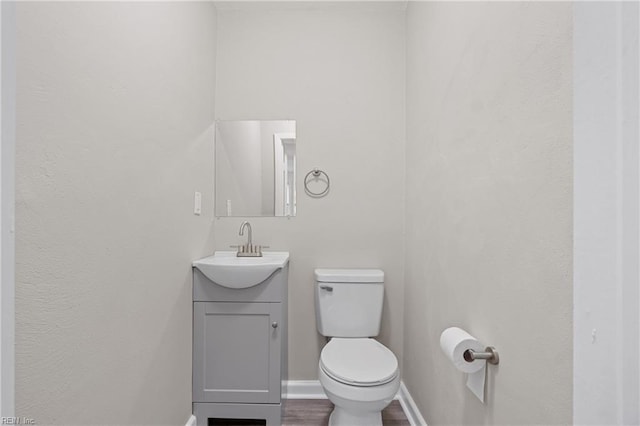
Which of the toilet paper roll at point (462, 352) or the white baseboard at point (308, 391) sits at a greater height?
the toilet paper roll at point (462, 352)

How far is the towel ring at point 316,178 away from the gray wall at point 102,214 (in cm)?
77

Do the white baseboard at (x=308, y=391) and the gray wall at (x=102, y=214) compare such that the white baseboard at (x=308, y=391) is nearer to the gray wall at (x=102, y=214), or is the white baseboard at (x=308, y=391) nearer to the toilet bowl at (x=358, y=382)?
the toilet bowl at (x=358, y=382)

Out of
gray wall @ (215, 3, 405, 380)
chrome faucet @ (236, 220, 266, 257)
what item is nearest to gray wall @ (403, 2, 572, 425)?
gray wall @ (215, 3, 405, 380)

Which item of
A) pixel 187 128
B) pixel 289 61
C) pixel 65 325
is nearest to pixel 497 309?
pixel 65 325

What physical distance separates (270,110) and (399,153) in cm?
90

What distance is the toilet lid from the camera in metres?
1.37

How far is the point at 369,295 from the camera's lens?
6.20 feet

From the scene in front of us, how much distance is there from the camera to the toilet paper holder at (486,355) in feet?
3.06

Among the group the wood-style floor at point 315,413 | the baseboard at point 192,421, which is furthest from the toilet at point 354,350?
the baseboard at point 192,421

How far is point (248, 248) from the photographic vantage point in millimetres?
2008

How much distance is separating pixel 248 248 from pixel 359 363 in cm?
95

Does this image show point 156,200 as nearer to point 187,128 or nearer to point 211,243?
point 187,128

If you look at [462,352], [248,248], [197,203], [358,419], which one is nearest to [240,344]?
[248,248]

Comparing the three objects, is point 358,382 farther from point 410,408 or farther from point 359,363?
point 410,408
